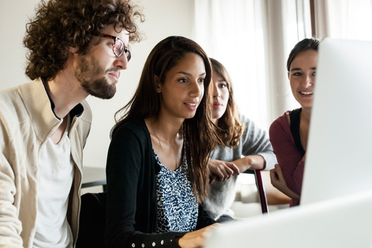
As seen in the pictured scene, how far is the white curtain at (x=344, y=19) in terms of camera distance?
7.73 ft

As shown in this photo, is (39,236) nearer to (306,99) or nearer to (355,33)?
(306,99)

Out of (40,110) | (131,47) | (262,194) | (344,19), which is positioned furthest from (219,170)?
(131,47)

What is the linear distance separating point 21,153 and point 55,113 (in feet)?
0.66

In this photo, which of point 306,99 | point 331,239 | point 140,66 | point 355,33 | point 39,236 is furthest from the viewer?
point 140,66

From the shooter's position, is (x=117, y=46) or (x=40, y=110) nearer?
(x=40, y=110)

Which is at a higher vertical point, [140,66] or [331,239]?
[140,66]

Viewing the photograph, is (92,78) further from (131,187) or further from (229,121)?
(229,121)

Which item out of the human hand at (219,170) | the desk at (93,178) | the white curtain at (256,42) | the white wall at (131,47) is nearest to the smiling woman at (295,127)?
the human hand at (219,170)

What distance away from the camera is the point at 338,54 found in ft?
1.35

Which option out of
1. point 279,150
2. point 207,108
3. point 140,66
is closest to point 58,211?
point 207,108

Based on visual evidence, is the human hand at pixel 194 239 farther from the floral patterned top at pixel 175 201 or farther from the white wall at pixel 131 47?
the white wall at pixel 131 47

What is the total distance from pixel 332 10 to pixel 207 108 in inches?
70.1

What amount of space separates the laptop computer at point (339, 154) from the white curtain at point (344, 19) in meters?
2.22

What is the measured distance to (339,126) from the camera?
1.34 ft
